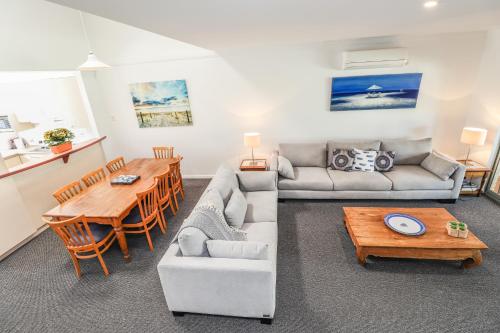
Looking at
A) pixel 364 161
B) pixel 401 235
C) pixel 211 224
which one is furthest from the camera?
pixel 364 161

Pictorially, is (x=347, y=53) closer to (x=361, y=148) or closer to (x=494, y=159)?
(x=361, y=148)

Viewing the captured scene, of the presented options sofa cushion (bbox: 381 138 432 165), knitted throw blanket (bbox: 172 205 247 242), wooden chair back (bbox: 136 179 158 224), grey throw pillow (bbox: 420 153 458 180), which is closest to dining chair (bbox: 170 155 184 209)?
wooden chair back (bbox: 136 179 158 224)

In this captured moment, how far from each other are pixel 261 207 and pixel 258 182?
0.52 metres

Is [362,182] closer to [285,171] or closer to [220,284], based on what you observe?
[285,171]

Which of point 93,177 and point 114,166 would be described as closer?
point 93,177

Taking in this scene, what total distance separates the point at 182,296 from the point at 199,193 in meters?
2.45

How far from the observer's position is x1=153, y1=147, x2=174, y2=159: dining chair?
4.25 metres

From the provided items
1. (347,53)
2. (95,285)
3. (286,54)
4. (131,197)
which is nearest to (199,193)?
(131,197)

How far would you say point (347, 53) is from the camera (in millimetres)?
3693

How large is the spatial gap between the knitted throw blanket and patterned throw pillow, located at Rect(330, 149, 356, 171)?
2325mm

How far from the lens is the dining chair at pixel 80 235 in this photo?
227 centimetres

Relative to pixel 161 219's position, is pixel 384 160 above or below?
above

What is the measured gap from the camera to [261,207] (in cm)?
297

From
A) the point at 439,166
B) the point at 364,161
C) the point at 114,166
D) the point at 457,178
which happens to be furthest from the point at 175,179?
the point at 457,178
